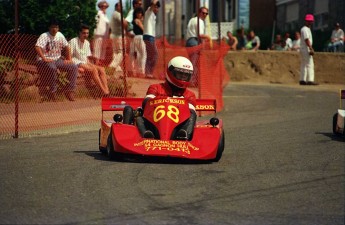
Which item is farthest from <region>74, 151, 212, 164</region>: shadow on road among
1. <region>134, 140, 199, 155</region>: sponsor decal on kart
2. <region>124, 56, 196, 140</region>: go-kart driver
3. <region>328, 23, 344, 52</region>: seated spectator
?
<region>328, 23, 344, 52</region>: seated spectator

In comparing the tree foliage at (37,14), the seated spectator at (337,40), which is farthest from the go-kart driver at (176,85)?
the seated spectator at (337,40)

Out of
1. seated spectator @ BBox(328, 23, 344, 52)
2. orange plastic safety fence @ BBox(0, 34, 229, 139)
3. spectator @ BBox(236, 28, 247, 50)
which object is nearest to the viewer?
orange plastic safety fence @ BBox(0, 34, 229, 139)

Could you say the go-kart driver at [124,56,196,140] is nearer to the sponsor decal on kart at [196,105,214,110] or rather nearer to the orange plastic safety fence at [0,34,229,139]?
the sponsor decal on kart at [196,105,214,110]

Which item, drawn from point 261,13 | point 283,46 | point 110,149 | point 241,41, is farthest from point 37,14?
point 261,13

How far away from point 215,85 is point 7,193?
10998 mm

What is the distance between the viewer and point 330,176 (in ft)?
32.6

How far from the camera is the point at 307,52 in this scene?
85.0 ft

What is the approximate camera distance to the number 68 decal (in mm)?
11633

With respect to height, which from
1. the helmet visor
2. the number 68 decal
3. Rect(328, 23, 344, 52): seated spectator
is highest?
the helmet visor

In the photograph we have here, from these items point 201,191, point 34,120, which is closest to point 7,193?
point 201,191

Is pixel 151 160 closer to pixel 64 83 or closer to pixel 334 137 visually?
pixel 334 137

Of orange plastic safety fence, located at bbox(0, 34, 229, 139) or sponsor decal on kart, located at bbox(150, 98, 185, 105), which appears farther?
orange plastic safety fence, located at bbox(0, 34, 229, 139)

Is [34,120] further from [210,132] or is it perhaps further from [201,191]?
[201,191]

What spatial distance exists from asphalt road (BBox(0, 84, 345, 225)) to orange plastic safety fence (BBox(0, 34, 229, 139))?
0.89 meters
